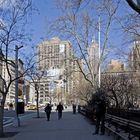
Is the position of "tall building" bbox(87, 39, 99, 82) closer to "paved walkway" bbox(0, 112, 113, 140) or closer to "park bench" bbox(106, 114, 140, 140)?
"paved walkway" bbox(0, 112, 113, 140)

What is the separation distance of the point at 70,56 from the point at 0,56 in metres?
23.7

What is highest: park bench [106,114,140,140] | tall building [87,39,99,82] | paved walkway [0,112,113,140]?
tall building [87,39,99,82]

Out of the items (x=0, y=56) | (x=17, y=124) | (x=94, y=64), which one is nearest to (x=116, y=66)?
(x=94, y=64)

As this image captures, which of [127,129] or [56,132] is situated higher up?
[127,129]

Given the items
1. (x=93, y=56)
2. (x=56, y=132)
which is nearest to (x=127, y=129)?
(x=56, y=132)

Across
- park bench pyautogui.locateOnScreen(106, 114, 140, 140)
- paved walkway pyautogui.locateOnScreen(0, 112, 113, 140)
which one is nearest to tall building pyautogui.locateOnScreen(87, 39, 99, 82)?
paved walkway pyautogui.locateOnScreen(0, 112, 113, 140)

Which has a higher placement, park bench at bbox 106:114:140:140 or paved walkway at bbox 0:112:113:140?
park bench at bbox 106:114:140:140

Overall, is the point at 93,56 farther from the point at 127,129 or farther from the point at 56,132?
the point at 127,129

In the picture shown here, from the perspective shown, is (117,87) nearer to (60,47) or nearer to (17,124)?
(60,47)

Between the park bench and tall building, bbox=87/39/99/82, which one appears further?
tall building, bbox=87/39/99/82

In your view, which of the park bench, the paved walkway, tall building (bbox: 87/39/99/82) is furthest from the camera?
tall building (bbox: 87/39/99/82)

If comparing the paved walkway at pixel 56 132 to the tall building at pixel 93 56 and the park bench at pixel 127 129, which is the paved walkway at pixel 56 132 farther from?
the tall building at pixel 93 56

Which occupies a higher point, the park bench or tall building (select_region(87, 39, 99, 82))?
tall building (select_region(87, 39, 99, 82))

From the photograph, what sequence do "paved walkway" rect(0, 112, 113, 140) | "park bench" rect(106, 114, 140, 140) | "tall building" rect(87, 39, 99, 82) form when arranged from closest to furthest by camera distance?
"park bench" rect(106, 114, 140, 140) → "paved walkway" rect(0, 112, 113, 140) → "tall building" rect(87, 39, 99, 82)
